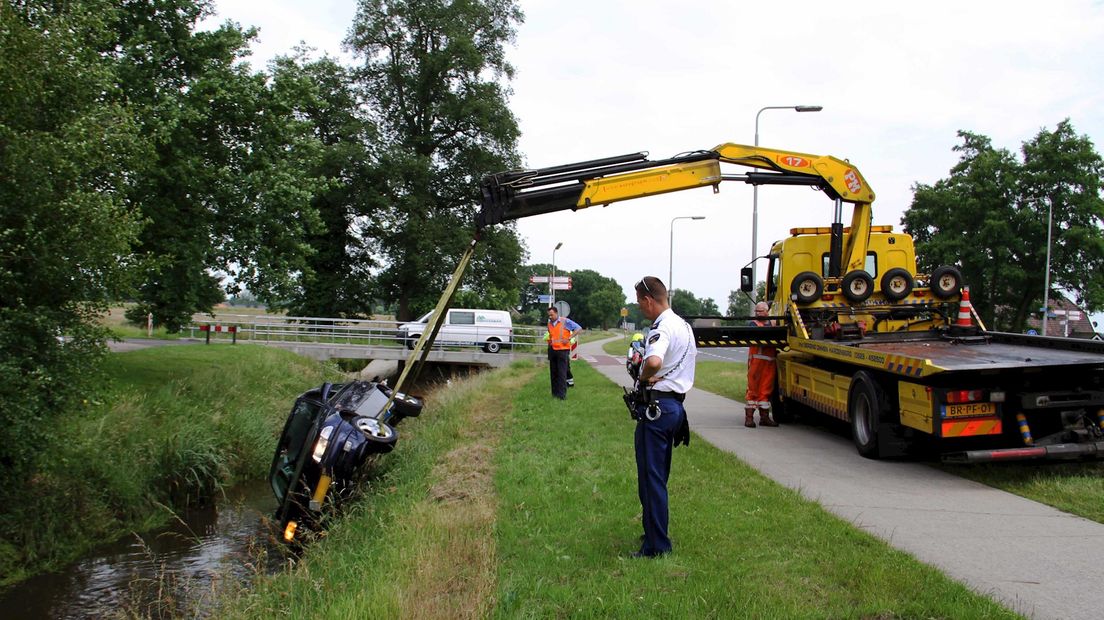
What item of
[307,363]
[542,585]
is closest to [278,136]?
[307,363]

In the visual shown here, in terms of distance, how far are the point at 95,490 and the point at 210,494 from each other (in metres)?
1.87

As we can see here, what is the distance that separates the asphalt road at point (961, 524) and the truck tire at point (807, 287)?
2.25 m

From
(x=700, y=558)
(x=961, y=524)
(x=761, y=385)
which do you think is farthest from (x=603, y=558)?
(x=761, y=385)

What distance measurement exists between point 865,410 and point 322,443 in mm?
6117

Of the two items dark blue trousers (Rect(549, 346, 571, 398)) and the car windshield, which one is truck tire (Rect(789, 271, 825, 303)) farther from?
the car windshield

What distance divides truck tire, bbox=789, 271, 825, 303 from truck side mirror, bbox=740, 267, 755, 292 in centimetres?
198

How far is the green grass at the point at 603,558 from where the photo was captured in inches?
161

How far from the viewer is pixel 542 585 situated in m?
4.42

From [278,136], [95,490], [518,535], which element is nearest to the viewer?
[518,535]

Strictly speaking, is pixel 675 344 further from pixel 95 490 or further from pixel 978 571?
pixel 95 490

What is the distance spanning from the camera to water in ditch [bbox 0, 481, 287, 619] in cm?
664

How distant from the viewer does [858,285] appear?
10.9m

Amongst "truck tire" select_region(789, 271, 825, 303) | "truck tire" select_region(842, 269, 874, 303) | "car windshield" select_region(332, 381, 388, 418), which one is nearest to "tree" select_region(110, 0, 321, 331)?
"car windshield" select_region(332, 381, 388, 418)

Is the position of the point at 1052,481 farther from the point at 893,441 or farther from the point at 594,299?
the point at 594,299
